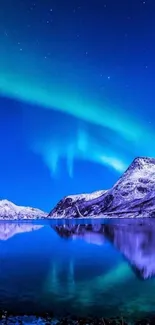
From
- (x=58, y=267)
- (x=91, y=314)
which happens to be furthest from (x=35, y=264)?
(x=91, y=314)

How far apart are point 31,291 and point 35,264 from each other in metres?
18.5

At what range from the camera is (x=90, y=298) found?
31.2 m

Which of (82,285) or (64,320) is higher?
(82,285)

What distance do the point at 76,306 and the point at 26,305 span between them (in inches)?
157

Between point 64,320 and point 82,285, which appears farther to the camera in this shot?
point 82,285

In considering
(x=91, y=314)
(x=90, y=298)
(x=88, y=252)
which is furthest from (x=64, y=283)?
(x=88, y=252)

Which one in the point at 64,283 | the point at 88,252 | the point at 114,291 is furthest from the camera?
the point at 88,252

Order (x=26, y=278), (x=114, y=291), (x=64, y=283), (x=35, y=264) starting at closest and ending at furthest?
(x=114, y=291) < (x=64, y=283) < (x=26, y=278) < (x=35, y=264)

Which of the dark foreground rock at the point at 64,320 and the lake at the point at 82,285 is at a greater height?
the lake at the point at 82,285

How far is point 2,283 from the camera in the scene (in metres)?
38.3

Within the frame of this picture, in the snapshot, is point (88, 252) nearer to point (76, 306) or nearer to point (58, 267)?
point (58, 267)

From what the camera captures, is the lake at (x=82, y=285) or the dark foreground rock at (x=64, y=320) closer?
the dark foreground rock at (x=64, y=320)

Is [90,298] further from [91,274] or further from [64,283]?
[91,274]

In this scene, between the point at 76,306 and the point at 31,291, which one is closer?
the point at 76,306
